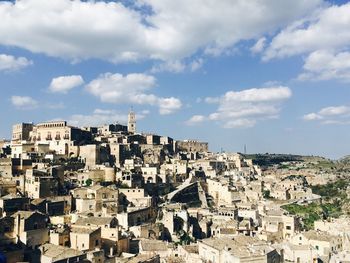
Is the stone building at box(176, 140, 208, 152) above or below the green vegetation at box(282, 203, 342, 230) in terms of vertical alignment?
above

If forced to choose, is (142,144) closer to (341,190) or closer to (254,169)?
(254,169)

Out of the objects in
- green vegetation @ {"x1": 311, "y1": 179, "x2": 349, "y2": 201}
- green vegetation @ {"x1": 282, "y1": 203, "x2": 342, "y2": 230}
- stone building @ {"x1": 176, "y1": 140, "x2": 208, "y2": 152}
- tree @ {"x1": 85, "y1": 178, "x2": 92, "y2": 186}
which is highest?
Answer: stone building @ {"x1": 176, "y1": 140, "x2": 208, "y2": 152}

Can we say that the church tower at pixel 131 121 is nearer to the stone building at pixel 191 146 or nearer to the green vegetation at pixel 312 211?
the stone building at pixel 191 146

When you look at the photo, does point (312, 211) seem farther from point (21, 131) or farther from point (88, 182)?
point (21, 131)

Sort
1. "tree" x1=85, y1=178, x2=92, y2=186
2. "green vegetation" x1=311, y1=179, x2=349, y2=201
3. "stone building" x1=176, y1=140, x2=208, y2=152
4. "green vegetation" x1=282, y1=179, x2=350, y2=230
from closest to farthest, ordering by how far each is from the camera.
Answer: "tree" x1=85, y1=178, x2=92, y2=186, "green vegetation" x1=282, y1=179, x2=350, y2=230, "green vegetation" x1=311, y1=179, x2=349, y2=201, "stone building" x1=176, y1=140, x2=208, y2=152

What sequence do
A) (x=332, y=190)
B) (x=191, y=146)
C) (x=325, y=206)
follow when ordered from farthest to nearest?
(x=191, y=146)
(x=332, y=190)
(x=325, y=206)

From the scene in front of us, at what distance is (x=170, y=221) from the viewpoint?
43000 millimetres

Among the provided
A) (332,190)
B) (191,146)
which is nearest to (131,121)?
(191,146)

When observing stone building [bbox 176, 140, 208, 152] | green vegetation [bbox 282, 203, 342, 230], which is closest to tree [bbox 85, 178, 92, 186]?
green vegetation [bbox 282, 203, 342, 230]

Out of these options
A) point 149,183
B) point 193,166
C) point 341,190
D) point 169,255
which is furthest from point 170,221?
point 341,190

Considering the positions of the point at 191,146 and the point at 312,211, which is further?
the point at 191,146

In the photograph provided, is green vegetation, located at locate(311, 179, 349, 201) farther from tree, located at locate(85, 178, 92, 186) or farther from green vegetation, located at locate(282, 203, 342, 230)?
tree, located at locate(85, 178, 92, 186)

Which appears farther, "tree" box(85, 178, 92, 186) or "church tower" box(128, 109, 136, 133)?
"church tower" box(128, 109, 136, 133)

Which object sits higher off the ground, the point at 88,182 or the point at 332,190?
the point at 88,182
